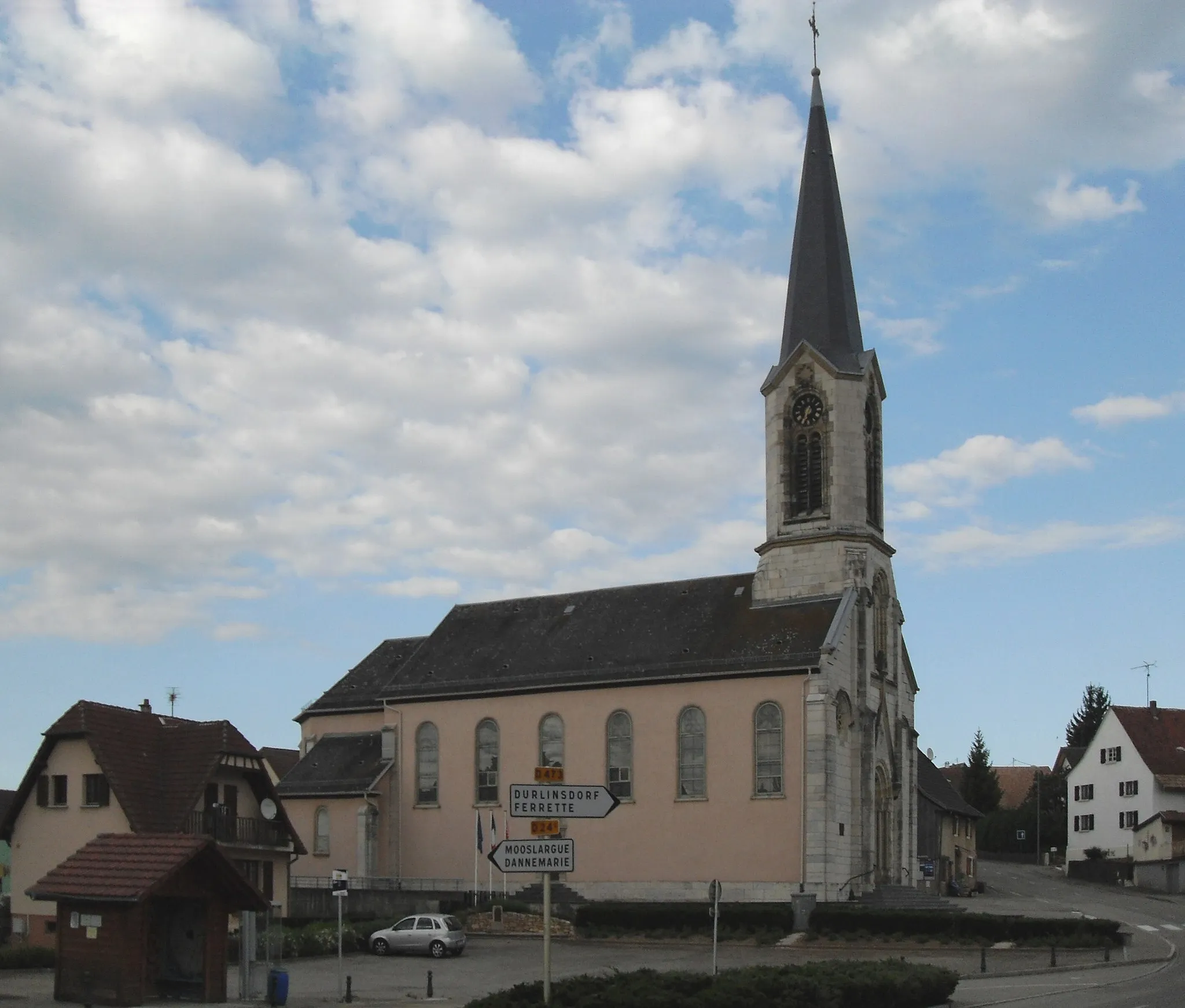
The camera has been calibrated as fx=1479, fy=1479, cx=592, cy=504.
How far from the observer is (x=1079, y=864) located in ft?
261

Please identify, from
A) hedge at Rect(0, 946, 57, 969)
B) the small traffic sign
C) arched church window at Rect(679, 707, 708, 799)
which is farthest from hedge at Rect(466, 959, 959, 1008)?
arched church window at Rect(679, 707, 708, 799)

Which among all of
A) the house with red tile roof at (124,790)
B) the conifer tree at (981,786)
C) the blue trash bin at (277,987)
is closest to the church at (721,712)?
the house with red tile roof at (124,790)

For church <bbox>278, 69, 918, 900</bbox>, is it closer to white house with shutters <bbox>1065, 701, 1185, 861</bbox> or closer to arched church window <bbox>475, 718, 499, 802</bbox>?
arched church window <bbox>475, 718, 499, 802</bbox>

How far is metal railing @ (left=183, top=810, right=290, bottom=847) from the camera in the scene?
145ft

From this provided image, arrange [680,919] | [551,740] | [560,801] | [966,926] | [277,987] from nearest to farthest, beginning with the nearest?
[560,801], [277,987], [966,926], [680,919], [551,740]

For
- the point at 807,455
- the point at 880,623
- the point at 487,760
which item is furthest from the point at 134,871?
the point at 880,623

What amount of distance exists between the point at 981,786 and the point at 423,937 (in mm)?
77762

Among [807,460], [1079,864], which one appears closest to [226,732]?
[807,460]

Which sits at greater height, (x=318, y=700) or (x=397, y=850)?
(x=318, y=700)

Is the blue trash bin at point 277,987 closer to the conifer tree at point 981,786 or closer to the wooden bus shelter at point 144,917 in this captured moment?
the wooden bus shelter at point 144,917

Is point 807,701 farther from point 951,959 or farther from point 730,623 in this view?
point 951,959

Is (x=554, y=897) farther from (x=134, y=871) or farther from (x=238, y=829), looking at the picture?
(x=134, y=871)

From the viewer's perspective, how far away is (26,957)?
125 ft

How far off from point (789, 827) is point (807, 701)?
4.34 m
